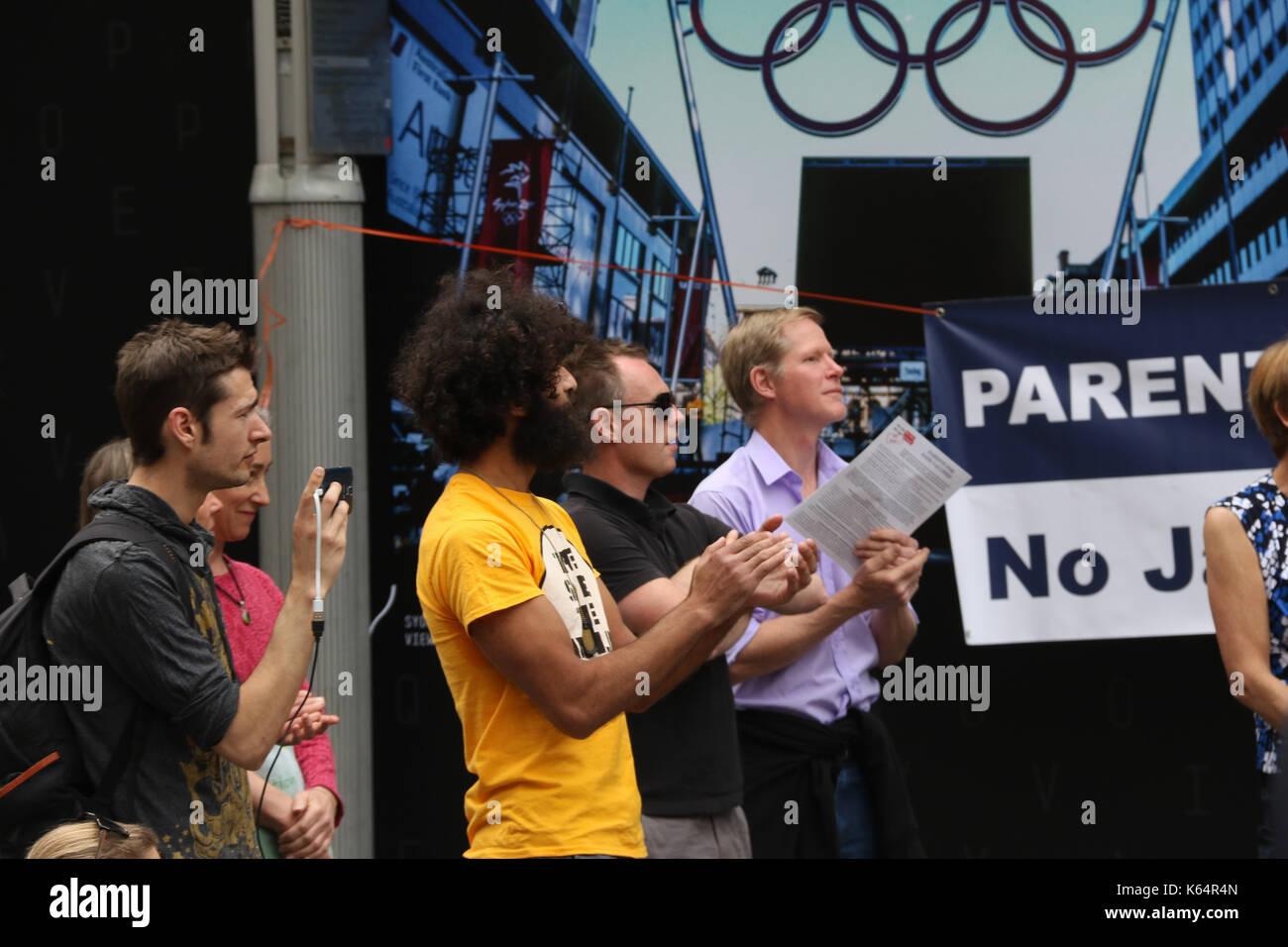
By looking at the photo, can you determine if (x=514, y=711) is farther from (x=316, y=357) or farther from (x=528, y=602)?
(x=316, y=357)

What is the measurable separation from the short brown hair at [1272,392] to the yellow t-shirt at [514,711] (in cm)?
164

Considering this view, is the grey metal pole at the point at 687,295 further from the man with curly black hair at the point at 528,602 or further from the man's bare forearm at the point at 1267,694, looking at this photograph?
the man's bare forearm at the point at 1267,694

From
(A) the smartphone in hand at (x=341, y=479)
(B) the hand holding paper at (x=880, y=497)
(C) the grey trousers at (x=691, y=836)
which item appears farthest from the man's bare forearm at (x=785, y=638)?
(A) the smartphone in hand at (x=341, y=479)

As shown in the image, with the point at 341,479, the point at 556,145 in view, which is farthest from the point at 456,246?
the point at 341,479

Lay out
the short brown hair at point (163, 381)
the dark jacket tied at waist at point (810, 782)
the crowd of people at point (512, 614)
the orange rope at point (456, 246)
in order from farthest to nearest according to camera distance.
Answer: the orange rope at point (456, 246)
the dark jacket tied at waist at point (810, 782)
the short brown hair at point (163, 381)
the crowd of people at point (512, 614)

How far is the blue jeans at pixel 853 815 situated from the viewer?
3301 millimetres

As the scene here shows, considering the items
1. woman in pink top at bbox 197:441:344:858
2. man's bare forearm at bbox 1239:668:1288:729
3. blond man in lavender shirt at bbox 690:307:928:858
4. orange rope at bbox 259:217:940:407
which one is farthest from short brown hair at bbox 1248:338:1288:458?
woman in pink top at bbox 197:441:344:858

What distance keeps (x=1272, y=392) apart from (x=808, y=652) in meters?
1.19

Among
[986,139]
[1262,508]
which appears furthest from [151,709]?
[986,139]

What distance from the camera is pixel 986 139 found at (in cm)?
438

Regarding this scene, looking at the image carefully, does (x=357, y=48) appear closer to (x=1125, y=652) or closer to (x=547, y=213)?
(x=547, y=213)

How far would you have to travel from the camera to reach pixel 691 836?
→ 8.81ft

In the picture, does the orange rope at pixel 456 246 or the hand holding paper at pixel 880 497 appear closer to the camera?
the hand holding paper at pixel 880 497
